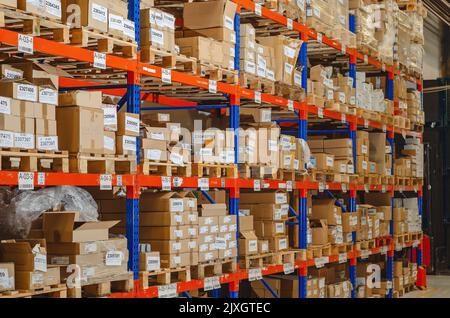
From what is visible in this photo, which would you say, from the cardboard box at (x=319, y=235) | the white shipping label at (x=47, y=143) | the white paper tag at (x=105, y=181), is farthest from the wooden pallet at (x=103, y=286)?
the cardboard box at (x=319, y=235)

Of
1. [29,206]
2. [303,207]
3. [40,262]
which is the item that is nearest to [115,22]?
[29,206]

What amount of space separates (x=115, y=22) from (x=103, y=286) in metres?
2.21

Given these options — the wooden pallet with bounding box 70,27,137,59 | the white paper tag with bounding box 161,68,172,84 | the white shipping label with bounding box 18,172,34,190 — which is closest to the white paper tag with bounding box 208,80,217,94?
the white paper tag with bounding box 161,68,172,84

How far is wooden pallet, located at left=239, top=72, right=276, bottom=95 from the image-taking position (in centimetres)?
919

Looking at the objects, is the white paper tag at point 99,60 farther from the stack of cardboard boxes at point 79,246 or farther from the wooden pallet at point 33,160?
the stack of cardboard boxes at point 79,246

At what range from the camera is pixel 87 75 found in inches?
333

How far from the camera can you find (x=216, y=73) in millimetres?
8586

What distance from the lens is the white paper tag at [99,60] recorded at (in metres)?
6.73

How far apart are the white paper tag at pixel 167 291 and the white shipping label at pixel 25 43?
262cm

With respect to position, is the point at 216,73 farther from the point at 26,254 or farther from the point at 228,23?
the point at 26,254

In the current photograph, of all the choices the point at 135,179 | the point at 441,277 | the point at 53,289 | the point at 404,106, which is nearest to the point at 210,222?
the point at 135,179

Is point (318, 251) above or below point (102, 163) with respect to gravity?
below

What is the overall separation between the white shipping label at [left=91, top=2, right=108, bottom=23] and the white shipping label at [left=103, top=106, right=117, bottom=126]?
29.0 inches
